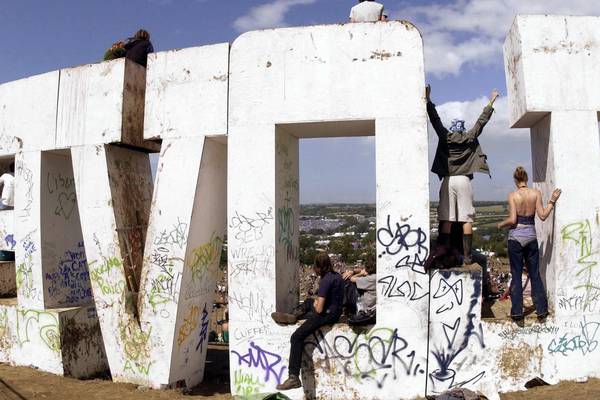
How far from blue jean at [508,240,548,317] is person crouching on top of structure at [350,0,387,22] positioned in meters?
3.19

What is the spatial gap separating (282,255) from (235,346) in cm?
127

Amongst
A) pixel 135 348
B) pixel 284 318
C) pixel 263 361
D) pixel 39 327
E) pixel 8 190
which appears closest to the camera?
pixel 284 318

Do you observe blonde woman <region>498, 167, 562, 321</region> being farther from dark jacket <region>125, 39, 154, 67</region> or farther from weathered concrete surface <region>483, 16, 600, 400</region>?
dark jacket <region>125, 39, 154, 67</region>

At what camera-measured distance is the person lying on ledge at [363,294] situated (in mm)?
6199

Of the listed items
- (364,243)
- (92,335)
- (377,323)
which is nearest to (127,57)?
(92,335)

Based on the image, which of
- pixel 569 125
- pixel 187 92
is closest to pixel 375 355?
pixel 569 125

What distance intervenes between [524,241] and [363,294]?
201 centimetres

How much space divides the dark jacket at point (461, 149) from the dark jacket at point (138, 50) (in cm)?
435

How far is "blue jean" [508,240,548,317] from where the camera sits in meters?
5.96

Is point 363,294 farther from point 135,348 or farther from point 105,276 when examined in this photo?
point 105,276

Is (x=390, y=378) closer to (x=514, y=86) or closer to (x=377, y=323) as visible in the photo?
(x=377, y=323)

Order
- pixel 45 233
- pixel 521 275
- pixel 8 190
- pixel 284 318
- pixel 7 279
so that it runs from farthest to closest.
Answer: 1. pixel 7 279
2. pixel 8 190
3. pixel 45 233
4. pixel 284 318
5. pixel 521 275

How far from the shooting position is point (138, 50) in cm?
775

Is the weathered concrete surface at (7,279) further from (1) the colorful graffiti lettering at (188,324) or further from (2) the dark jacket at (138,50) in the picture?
(2) the dark jacket at (138,50)
